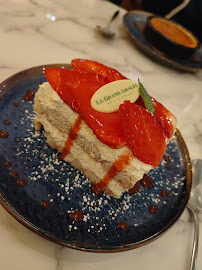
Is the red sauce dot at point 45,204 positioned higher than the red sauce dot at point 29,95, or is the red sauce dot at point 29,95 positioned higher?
the red sauce dot at point 29,95

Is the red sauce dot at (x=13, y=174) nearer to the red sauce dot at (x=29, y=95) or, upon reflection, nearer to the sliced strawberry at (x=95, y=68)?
the red sauce dot at (x=29, y=95)

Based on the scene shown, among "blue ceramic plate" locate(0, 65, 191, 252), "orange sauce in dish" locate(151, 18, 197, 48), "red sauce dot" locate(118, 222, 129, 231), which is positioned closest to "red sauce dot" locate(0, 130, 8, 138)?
"blue ceramic plate" locate(0, 65, 191, 252)

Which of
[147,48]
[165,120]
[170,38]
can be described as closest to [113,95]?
[165,120]

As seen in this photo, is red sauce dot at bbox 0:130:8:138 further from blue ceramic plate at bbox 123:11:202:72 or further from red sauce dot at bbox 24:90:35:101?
blue ceramic plate at bbox 123:11:202:72

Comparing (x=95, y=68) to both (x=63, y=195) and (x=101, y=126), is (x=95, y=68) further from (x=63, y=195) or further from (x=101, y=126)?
(x=63, y=195)

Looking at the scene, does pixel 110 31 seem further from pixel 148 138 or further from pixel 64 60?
pixel 148 138

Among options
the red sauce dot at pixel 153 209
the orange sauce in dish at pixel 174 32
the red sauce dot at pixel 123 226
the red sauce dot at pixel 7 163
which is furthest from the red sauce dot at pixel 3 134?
the orange sauce in dish at pixel 174 32
